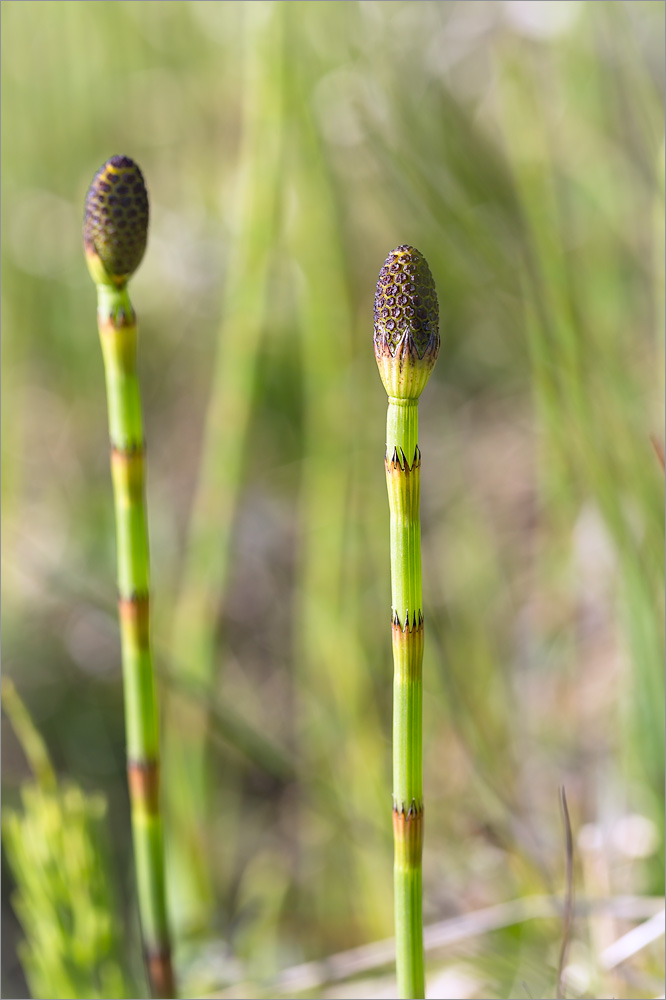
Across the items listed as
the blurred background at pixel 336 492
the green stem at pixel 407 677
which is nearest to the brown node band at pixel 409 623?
the green stem at pixel 407 677

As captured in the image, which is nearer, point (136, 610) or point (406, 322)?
point (406, 322)

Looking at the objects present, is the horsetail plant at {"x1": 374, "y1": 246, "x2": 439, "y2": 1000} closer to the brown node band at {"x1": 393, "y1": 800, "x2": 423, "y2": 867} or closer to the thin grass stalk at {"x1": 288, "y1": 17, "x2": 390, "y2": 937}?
the brown node band at {"x1": 393, "y1": 800, "x2": 423, "y2": 867}

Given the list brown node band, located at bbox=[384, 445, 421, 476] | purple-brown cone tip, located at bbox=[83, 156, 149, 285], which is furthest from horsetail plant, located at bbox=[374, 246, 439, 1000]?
purple-brown cone tip, located at bbox=[83, 156, 149, 285]

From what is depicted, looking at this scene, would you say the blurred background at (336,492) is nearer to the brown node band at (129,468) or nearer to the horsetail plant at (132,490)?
the horsetail plant at (132,490)

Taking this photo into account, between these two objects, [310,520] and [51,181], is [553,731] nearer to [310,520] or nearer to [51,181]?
[310,520]

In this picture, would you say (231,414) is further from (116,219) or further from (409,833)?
(409,833)

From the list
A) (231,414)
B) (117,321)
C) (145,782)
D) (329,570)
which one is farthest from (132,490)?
(329,570)
